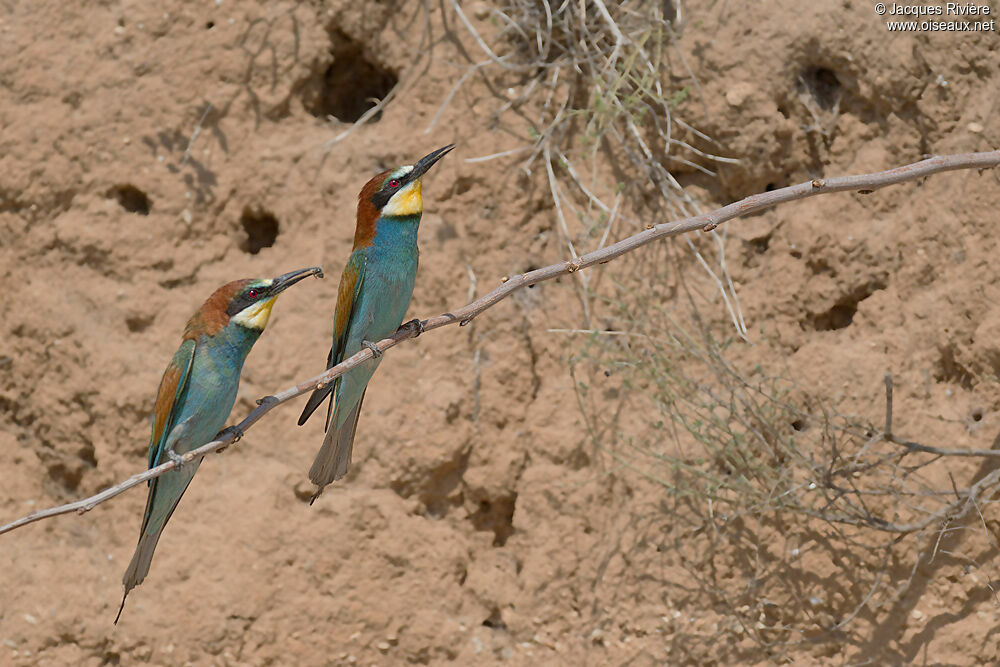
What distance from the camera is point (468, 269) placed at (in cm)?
295

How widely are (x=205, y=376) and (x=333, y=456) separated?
1.09 feet

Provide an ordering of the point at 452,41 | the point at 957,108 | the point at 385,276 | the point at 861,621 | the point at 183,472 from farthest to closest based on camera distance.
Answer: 1. the point at 452,41
2. the point at 957,108
3. the point at 861,621
4. the point at 385,276
5. the point at 183,472

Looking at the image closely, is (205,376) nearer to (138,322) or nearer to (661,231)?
(138,322)

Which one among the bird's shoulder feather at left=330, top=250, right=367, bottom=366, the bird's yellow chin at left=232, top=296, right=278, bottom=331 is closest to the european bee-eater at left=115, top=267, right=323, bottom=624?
the bird's yellow chin at left=232, top=296, right=278, bottom=331

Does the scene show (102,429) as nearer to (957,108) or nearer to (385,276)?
(385,276)

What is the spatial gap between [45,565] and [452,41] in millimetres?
1878

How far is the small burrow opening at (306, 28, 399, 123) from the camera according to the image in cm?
315

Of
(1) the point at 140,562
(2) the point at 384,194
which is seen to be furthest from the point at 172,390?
(2) the point at 384,194

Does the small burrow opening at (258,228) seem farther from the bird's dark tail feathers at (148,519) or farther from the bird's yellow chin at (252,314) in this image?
the bird's dark tail feathers at (148,519)

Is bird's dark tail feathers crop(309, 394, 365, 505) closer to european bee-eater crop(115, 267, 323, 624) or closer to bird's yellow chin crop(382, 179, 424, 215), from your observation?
european bee-eater crop(115, 267, 323, 624)

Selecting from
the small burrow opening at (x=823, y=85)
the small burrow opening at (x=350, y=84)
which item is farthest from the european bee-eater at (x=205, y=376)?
the small burrow opening at (x=823, y=85)

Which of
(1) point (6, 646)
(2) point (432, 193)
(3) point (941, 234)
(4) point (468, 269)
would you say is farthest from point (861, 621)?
(1) point (6, 646)

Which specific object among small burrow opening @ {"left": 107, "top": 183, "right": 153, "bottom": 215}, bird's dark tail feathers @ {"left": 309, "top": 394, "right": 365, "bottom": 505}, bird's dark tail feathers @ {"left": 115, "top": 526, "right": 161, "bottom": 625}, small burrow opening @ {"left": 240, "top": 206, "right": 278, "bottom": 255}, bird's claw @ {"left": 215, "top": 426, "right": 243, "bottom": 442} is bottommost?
bird's dark tail feathers @ {"left": 115, "top": 526, "right": 161, "bottom": 625}

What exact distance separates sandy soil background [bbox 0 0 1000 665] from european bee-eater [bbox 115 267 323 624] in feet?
1.77
